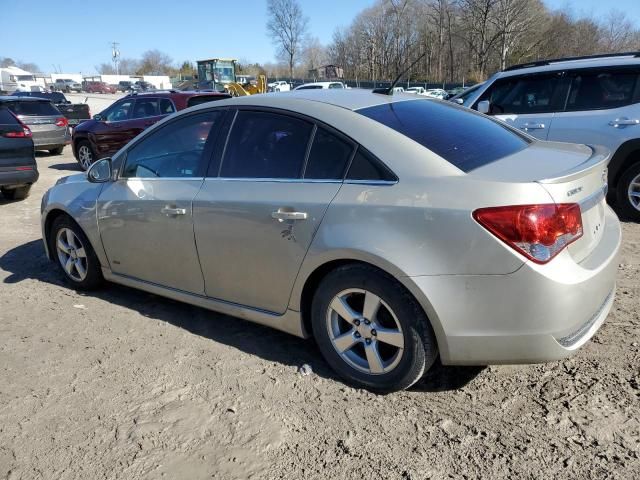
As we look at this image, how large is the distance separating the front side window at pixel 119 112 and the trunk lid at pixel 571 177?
10.3 meters

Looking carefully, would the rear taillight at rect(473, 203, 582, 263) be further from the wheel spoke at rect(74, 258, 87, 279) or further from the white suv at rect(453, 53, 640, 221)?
the white suv at rect(453, 53, 640, 221)

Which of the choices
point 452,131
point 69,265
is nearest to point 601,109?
point 452,131

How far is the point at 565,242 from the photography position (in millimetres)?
2410

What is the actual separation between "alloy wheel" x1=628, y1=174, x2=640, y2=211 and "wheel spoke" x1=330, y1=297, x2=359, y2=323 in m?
4.70

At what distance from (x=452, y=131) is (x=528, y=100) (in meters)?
4.13

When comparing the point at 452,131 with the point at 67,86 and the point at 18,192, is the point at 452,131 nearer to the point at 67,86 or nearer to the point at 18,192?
the point at 18,192

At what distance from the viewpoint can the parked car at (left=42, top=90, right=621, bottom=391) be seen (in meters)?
2.38

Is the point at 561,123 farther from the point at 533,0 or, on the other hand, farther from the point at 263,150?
the point at 533,0

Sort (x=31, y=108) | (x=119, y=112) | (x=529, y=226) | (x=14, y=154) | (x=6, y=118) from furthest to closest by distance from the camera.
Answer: (x=31, y=108), (x=119, y=112), (x=6, y=118), (x=14, y=154), (x=529, y=226)

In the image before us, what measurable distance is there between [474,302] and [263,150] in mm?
1593

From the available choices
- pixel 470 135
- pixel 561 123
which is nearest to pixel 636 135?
pixel 561 123

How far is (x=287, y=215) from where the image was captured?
2.92 meters

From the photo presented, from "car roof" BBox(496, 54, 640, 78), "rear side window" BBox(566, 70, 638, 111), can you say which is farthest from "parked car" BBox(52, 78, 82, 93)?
"rear side window" BBox(566, 70, 638, 111)

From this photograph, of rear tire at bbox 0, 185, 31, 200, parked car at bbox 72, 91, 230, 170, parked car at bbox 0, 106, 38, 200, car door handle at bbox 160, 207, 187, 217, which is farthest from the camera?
parked car at bbox 72, 91, 230, 170
